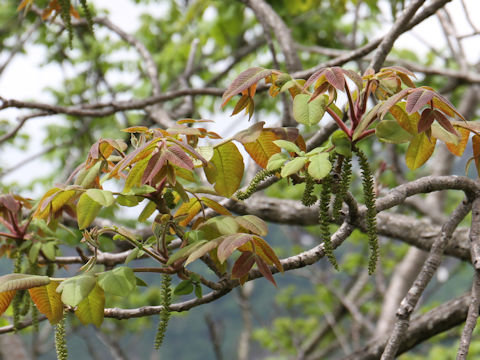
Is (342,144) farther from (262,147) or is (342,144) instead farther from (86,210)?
(86,210)

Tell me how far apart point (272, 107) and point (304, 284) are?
30.5 m

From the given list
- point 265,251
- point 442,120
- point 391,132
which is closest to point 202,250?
point 265,251

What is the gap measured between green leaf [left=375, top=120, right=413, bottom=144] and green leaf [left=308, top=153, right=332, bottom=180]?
0.15 m

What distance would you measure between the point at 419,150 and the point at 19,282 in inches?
39.5

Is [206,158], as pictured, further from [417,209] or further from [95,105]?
[417,209]

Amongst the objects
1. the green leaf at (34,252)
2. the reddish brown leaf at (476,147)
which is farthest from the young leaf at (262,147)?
the green leaf at (34,252)

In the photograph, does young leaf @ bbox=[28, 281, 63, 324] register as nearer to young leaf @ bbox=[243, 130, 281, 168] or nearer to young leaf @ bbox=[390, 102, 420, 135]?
young leaf @ bbox=[243, 130, 281, 168]

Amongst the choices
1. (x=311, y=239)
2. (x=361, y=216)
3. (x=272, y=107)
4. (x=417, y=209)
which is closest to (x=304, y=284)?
(x=311, y=239)

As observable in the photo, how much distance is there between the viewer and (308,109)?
1.23 metres

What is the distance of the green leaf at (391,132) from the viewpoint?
1188 mm

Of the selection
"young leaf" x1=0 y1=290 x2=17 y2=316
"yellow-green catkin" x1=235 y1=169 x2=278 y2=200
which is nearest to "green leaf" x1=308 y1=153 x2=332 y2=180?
"yellow-green catkin" x1=235 y1=169 x2=278 y2=200

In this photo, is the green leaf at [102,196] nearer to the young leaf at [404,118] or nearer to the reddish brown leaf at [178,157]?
the reddish brown leaf at [178,157]

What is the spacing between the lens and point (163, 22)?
732 cm

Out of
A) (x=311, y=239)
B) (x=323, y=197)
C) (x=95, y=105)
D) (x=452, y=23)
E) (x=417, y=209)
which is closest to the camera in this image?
(x=323, y=197)
